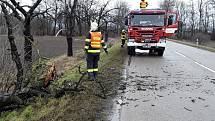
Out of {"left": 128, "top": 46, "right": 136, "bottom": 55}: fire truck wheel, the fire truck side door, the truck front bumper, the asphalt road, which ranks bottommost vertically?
the asphalt road

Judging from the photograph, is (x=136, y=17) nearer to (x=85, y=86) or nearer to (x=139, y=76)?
Answer: (x=139, y=76)

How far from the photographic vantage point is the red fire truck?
872 inches

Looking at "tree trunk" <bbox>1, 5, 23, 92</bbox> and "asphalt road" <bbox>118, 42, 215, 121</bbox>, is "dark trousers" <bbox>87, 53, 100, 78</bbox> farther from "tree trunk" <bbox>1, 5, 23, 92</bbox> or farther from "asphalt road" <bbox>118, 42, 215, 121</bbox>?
"tree trunk" <bbox>1, 5, 23, 92</bbox>

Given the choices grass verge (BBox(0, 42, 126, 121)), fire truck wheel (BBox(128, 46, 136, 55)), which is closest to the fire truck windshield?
fire truck wheel (BBox(128, 46, 136, 55))

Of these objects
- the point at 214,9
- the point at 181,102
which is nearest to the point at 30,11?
the point at 181,102

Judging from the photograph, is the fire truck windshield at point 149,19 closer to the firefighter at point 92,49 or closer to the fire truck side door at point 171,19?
the fire truck side door at point 171,19

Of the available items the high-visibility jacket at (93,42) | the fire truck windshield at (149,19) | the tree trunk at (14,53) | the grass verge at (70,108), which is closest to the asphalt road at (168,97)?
the grass verge at (70,108)

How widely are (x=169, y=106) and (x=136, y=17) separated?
1479 cm

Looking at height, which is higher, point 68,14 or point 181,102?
point 68,14

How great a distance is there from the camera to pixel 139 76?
510 inches

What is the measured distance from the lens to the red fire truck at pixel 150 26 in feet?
72.6

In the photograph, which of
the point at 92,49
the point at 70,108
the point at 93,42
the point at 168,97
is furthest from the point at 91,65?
the point at 70,108

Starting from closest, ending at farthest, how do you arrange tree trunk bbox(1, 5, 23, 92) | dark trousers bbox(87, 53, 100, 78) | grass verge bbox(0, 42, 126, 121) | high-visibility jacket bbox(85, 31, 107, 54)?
grass verge bbox(0, 42, 126, 121) < tree trunk bbox(1, 5, 23, 92) < high-visibility jacket bbox(85, 31, 107, 54) < dark trousers bbox(87, 53, 100, 78)

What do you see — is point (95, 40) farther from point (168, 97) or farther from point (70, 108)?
point (70, 108)
